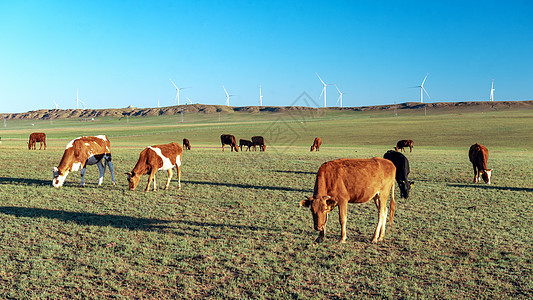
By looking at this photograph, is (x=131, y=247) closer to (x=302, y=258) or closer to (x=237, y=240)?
(x=237, y=240)

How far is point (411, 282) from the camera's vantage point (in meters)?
7.41

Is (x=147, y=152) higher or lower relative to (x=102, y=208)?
higher

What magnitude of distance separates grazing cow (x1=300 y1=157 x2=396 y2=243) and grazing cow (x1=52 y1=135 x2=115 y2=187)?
11.4m

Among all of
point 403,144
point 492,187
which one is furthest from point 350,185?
point 403,144

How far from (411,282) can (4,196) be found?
47.7ft

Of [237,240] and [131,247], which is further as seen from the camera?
[237,240]

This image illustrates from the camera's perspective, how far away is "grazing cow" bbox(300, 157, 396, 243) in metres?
9.14

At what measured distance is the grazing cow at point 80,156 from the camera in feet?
54.5

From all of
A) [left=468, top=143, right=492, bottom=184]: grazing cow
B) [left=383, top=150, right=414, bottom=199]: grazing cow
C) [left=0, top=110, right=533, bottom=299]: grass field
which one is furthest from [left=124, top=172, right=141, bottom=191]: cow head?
[left=468, top=143, right=492, bottom=184]: grazing cow

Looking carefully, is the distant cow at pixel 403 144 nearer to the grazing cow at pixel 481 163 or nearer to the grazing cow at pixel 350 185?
the grazing cow at pixel 481 163

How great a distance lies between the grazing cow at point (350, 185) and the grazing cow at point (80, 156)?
11.4 m

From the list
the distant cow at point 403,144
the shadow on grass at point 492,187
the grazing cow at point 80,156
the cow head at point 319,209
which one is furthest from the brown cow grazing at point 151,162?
the distant cow at point 403,144

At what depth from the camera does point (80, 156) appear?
1697 cm

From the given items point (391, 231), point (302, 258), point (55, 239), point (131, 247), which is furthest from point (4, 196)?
point (391, 231)
